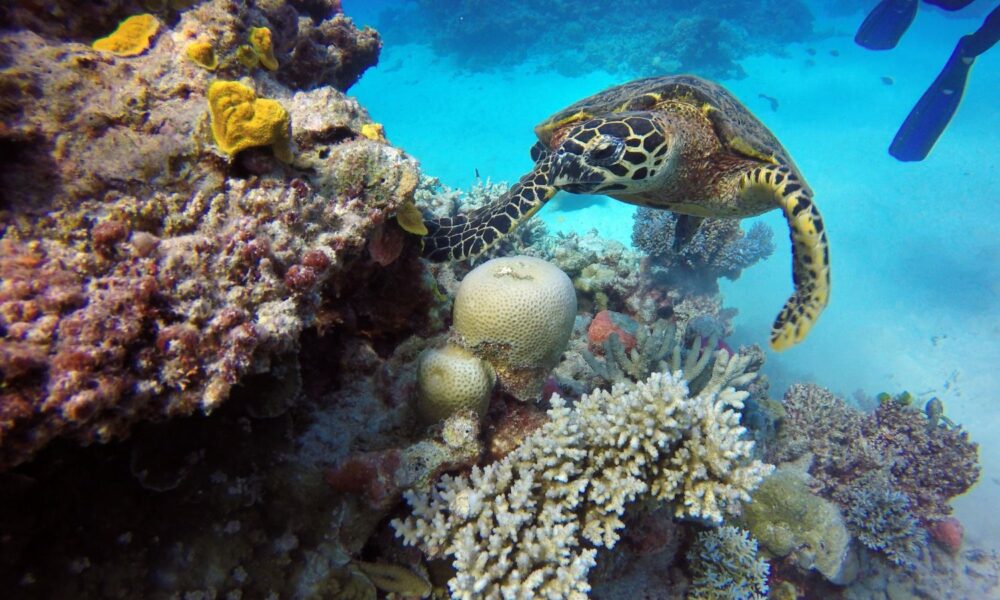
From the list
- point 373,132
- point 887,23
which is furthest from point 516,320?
point 887,23

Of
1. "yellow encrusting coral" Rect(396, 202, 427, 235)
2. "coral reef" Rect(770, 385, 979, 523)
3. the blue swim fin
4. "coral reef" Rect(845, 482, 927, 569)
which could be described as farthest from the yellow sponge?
the blue swim fin

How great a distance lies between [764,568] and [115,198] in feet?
15.2

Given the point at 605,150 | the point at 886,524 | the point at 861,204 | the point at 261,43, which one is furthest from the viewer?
the point at 861,204

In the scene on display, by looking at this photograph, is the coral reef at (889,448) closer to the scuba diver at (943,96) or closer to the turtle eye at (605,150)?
the turtle eye at (605,150)

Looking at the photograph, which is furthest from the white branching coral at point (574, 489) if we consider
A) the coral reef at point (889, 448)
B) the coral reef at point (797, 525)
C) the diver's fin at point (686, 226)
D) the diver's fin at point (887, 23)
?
the diver's fin at point (887, 23)

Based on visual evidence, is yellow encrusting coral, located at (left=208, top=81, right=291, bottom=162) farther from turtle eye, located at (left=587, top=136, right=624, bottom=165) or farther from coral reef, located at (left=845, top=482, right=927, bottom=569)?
coral reef, located at (left=845, top=482, right=927, bottom=569)

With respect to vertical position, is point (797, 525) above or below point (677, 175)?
below

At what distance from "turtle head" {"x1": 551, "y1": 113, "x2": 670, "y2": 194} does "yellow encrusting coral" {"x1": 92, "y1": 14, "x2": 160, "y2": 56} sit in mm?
2659

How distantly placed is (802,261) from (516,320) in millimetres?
2570

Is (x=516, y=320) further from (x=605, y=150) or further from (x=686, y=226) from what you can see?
(x=686, y=226)

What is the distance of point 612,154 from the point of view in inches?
143

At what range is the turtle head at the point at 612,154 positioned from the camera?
3.64 metres

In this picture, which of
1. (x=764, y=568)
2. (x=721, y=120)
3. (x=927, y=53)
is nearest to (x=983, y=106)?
(x=927, y=53)

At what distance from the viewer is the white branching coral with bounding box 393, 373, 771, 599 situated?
84.9 inches
